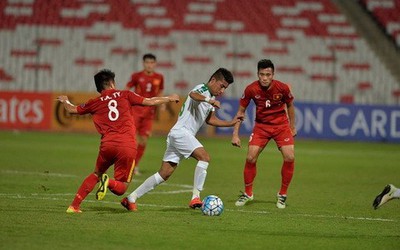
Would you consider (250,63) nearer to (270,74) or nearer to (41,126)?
(41,126)

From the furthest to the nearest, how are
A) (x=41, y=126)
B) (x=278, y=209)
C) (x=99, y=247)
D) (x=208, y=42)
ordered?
(x=208, y=42) → (x=41, y=126) → (x=278, y=209) → (x=99, y=247)

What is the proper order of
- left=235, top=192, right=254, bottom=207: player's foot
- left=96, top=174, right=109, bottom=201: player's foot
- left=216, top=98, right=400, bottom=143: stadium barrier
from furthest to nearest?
left=216, top=98, right=400, bottom=143: stadium barrier < left=235, top=192, right=254, bottom=207: player's foot < left=96, top=174, right=109, bottom=201: player's foot

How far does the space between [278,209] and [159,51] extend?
66.1ft

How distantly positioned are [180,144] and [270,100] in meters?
1.80

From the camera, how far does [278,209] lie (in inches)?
468

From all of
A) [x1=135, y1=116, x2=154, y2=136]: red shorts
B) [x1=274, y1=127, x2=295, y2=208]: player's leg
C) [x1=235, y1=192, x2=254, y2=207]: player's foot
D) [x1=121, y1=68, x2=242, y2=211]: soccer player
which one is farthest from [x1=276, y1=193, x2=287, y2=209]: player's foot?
[x1=135, y1=116, x2=154, y2=136]: red shorts

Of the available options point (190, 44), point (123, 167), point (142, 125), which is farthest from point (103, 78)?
point (190, 44)

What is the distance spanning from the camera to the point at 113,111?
10797mm

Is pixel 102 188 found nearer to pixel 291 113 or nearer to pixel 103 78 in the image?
pixel 103 78

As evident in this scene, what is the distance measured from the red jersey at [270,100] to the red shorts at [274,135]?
8 cm

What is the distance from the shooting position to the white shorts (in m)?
11.3

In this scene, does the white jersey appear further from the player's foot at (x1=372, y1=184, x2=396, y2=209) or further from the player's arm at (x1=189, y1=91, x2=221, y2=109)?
the player's foot at (x1=372, y1=184, x2=396, y2=209)

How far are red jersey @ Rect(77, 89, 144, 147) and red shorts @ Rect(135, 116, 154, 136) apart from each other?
6.70m

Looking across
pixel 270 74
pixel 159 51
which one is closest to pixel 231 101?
pixel 159 51
